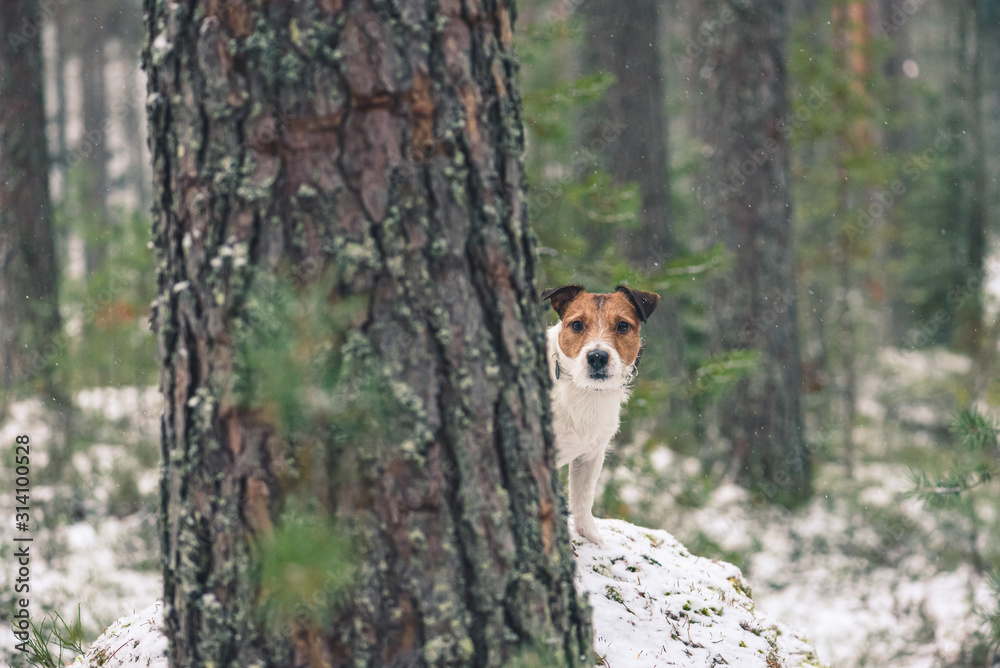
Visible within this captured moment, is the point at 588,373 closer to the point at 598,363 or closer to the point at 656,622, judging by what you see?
the point at 598,363

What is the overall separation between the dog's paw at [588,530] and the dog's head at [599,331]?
2.31 ft

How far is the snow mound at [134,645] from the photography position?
114 inches

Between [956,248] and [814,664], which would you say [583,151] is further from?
[956,248]

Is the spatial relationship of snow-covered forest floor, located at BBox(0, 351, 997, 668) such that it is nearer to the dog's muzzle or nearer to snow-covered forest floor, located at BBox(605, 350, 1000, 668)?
snow-covered forest floor, located at BBox(605, 350, 1000, 668)

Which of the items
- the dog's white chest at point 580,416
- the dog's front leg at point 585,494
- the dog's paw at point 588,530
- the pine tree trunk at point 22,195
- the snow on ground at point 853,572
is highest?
the pine tree trunk at point 22,195

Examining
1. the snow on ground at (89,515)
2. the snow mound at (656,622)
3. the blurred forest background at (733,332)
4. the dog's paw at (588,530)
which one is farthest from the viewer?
the blurred forest background at (733,332)

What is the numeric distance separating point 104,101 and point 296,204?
114 ft

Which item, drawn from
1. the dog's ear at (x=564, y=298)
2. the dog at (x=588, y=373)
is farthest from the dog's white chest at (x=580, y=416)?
the dog's ear at (x=564, y=298)

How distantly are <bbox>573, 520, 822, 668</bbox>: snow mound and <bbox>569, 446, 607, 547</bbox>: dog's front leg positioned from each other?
0.22 ft

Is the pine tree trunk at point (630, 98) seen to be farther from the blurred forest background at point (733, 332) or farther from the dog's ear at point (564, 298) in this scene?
the dog's ear at point (564, 298)

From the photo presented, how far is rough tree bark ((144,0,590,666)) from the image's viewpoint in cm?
194

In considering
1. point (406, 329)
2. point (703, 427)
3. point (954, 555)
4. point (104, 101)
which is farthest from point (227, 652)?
point (104, 101)

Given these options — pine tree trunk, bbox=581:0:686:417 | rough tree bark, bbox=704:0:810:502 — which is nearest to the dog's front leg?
rough tree bark, bbox=704:0:810:502

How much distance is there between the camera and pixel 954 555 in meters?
8.02
